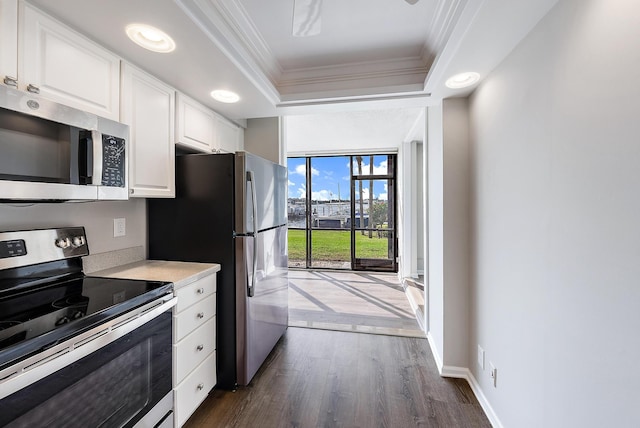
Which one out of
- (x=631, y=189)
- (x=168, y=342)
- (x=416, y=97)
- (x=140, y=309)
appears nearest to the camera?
(x=631, y=189)

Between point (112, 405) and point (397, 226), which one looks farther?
point (397, 226)

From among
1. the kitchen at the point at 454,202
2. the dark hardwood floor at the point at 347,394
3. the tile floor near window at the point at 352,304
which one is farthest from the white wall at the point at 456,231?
the tile floor near window at the point at 352,304

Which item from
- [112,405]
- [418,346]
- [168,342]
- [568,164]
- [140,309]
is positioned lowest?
[418,346]

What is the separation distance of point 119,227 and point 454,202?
2.42 m

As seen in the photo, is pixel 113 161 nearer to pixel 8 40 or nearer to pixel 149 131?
pixel 149 131

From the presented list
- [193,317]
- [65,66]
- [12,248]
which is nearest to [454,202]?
[193,317]

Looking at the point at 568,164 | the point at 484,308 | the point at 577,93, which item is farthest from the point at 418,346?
the point at 577,93

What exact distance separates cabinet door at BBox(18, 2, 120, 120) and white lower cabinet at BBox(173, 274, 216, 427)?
1101mm

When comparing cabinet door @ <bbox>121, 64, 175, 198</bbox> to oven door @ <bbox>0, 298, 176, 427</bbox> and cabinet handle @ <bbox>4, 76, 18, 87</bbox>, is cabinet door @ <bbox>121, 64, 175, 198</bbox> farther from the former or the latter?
oven door @ <bbox>0, 298, 176, 427</bbox>

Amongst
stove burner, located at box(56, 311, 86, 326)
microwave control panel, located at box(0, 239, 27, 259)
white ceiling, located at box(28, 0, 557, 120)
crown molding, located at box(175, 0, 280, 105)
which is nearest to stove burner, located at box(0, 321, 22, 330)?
stove burner, located at box(56, 311, 86, 326)

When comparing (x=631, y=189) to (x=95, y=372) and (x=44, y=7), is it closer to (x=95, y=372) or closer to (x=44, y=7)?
(x=95, y=372)

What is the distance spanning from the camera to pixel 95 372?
1.10m

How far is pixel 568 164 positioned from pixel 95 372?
2.06m

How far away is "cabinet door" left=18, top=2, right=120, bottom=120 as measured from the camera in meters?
1.13
